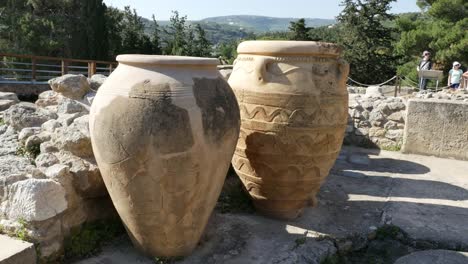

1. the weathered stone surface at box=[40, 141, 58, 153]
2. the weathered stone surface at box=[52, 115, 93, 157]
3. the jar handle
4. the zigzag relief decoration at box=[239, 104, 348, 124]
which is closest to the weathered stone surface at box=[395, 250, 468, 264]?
the zigzag relief decoration at box=[239, 104, 348, 124]

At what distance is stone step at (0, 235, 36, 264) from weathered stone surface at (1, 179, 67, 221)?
13cm

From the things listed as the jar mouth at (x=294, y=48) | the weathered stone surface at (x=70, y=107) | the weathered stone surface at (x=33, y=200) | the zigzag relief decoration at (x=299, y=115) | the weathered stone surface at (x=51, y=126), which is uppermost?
the jar mouth at (x=294, y=48)

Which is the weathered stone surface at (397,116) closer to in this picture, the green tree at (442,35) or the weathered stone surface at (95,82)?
the weathered stone surface at (95,82)

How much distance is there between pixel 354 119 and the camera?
20.8ft

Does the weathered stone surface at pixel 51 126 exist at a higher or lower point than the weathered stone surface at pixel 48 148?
higher

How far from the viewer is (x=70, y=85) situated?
3600 mm

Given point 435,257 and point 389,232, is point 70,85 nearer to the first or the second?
point 389,232

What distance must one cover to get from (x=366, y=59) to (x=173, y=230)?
24.2 metres

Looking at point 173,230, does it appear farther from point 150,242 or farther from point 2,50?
point 2,50

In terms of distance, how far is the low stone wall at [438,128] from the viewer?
5.50m

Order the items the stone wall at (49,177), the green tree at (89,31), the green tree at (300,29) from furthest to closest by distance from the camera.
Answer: the green tree at (300,29)
the green tree at (89,31)
the stone wall at (49,177)

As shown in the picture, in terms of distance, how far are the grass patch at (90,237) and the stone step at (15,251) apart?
0.30 meters

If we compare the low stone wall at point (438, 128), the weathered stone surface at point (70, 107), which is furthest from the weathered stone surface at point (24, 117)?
the low stone wall at point (438, 128)

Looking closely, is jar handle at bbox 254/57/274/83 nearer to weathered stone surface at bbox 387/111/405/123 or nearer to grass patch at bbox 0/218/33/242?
grass patch at bbox 0/218/33/242
